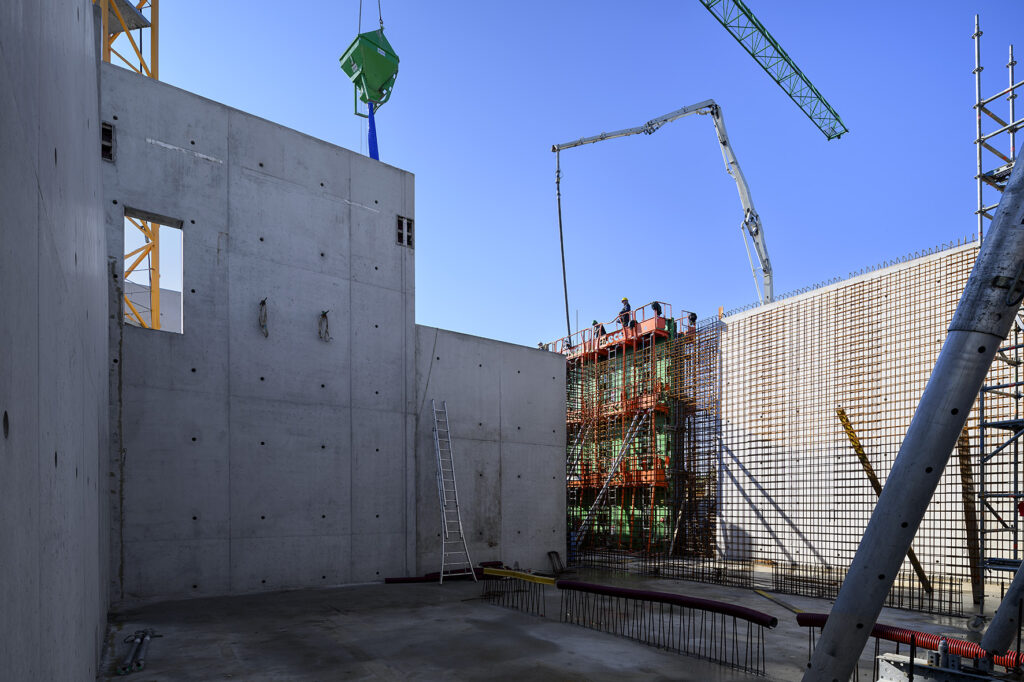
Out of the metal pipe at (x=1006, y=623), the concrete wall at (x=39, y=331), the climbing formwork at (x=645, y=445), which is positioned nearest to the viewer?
the concrete wall at (x=39, y=331)

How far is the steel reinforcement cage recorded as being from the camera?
13.4m

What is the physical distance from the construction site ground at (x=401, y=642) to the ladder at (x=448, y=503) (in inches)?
103

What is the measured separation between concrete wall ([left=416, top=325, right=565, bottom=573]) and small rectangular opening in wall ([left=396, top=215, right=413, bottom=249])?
2013 millimetres

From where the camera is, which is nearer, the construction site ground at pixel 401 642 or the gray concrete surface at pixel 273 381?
the construction site ground at pixel 401 642

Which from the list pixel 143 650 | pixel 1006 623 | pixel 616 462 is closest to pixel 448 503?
pixel 616 462

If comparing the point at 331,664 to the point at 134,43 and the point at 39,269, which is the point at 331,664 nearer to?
the point at 39,269

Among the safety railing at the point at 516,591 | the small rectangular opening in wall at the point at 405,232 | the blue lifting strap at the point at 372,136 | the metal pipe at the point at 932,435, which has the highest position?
the blue lifting strap at the point at 372,136

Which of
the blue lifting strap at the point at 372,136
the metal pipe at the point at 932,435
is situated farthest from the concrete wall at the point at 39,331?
the blue lifting strap at the point at 372,136

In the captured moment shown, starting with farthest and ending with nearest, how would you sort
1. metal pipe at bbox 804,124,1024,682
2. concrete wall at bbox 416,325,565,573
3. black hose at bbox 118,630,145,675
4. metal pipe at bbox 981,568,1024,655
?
concrete wall at bbox 416,325,565,573, black hose at bbox 118,630,145,675, metal pipe at bbox 981,568,1024,655, metal pipe at bbox 804,124,1024,682

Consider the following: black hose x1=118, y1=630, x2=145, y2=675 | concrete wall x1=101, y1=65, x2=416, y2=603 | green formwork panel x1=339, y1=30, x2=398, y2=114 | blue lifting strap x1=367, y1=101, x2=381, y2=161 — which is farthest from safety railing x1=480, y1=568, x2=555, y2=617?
green formwork panel x1=339, y1=30, x2=398, y2=114

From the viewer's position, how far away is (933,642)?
6.21 m

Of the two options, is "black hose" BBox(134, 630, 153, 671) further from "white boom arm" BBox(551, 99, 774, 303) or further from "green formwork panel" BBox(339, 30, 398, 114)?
"white boom arm" BBox(551, 99, 774, 303)

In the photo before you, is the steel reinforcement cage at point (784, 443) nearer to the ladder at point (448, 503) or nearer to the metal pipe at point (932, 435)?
the ladder at point (448, 503)

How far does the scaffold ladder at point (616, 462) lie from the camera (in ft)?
68.5
